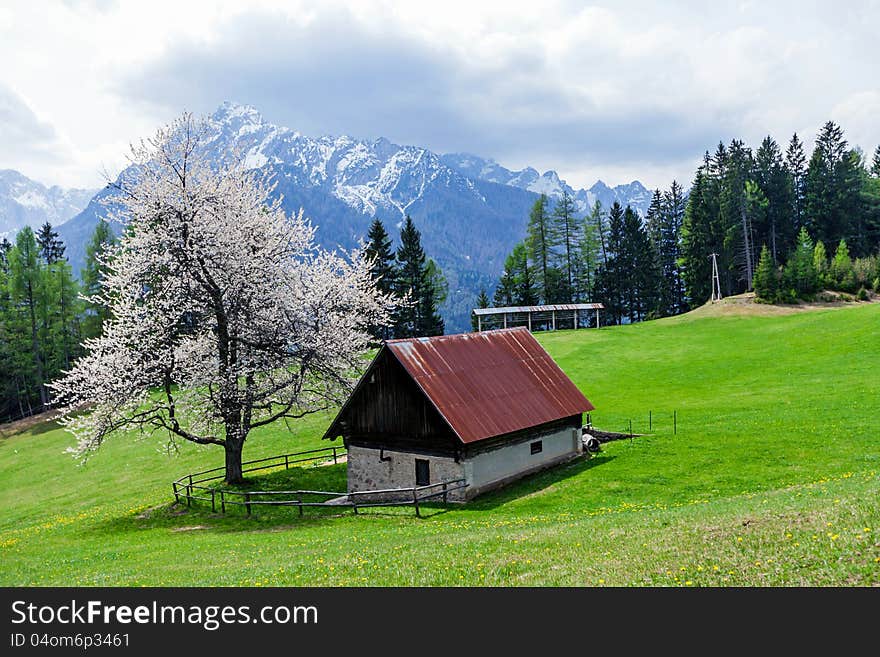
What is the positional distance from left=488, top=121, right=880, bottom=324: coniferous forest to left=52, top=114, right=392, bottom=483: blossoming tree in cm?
6499

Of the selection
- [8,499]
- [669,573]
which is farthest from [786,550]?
[8,499]

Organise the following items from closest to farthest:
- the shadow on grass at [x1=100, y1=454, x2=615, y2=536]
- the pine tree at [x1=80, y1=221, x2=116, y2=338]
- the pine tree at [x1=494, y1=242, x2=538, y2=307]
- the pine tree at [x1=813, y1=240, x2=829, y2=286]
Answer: the shadow on grass at [x1=100, y1=454, x2=615, y2=536], the pine tree at [x1=813, y1=240, x2=829, y2=286], the pine tree at [x1=80, y1=221, x2=116, y2=338], the pine tree at [x1=494, y1=242, x2=538, y2=307]

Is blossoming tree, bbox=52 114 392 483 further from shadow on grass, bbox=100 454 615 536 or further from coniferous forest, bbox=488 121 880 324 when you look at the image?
coniferous forest, bbox=488 121 880 324

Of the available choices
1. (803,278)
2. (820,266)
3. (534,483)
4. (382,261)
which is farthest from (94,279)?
(820,266)

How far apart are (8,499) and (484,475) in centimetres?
3162

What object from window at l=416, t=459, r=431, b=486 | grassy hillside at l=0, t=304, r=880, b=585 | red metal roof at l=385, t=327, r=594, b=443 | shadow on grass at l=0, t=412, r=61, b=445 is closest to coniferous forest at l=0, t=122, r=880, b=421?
shadow on grass at l=0, t=412, r=61, b=445

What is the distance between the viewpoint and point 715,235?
91.9m

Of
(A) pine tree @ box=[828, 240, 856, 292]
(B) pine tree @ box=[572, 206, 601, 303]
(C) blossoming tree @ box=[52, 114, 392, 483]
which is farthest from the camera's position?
(B) pine tree @ box=[572, 206, 601, 303]

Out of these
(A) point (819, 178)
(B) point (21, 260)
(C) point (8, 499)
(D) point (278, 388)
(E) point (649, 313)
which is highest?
(A) point (819, 178)

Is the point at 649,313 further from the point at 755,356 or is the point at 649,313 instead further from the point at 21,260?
the point at 21,260

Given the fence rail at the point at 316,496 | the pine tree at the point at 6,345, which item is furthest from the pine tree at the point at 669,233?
the pine tree at the point at 6,345

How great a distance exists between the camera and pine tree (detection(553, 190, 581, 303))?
94.9 metres

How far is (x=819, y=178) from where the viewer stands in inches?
3723
